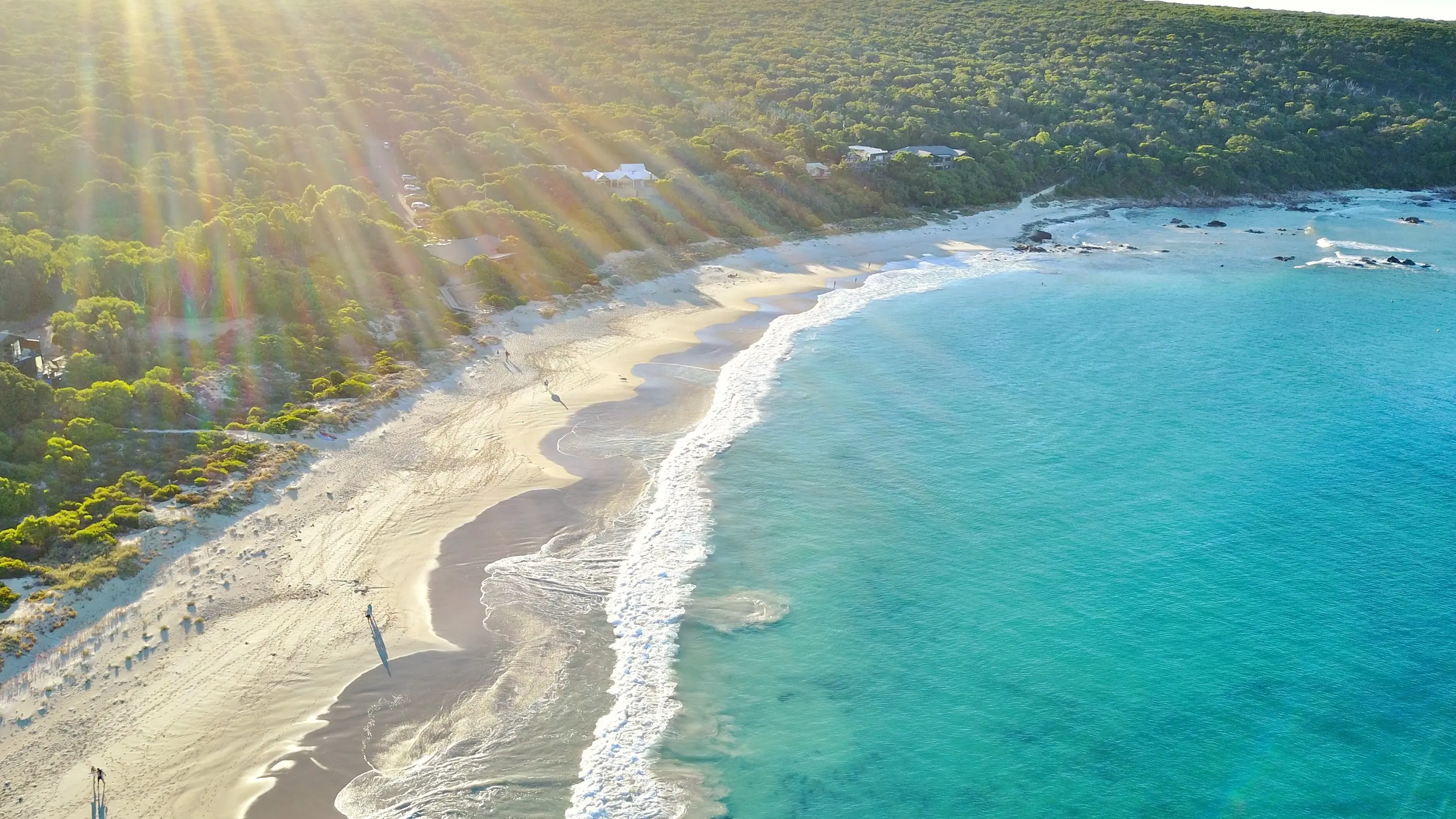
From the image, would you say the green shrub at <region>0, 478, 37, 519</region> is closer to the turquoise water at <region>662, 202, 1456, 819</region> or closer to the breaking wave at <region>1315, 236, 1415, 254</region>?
the turquoise water at <region>662, 202, 1456, 819</region>

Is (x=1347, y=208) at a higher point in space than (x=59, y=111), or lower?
lower

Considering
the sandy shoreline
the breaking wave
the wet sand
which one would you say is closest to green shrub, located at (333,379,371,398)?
the sandy shoreline

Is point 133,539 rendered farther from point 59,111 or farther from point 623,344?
point 59,111

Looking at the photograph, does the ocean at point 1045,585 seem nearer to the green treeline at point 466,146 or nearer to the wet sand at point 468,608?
the wet sand at point 468,608

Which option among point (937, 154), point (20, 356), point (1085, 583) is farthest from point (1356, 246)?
point (20, 356)

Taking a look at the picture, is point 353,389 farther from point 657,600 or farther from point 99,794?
point 99,794

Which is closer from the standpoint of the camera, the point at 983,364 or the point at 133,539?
the point at 133,539

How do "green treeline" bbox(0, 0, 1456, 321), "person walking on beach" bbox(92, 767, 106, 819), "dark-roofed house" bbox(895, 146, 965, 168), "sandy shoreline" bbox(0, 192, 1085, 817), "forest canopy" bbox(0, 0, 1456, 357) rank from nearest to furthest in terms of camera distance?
1. "person walking on beach" bbox(92, 767, 106, 819)
2. "sandy shoreline" bbox(0, 192, 1085, 817)
3. "forest canopy" bbox(0, 0, 1456, 357)
4. "green treeline" bbox(0, 0, 1456, 321)
5. "dark-roofed house" bbox(895, 146, 965, 168)

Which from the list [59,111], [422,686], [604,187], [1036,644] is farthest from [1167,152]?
[59,111]
